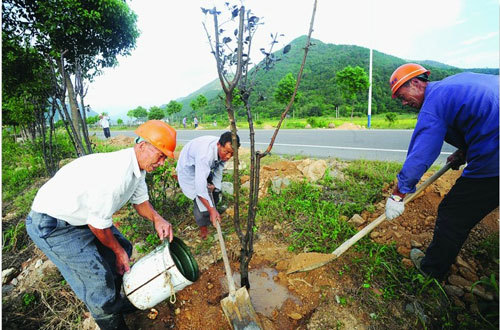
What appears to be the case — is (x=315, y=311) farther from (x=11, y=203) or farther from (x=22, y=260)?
(x=11, y=203)

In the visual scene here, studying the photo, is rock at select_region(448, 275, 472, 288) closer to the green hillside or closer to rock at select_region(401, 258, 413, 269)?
rock at select_region(401, 258, 413, 269)

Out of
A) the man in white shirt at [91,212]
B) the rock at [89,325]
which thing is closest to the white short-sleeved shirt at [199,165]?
the man in white shirt at [91,212]

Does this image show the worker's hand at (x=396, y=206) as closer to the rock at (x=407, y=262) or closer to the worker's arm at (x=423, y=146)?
the worker's arm at (x=423, y=146)

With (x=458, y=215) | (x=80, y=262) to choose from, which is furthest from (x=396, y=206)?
(x=80, y=262)

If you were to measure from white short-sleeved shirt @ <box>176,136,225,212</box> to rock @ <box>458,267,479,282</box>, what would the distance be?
2.48 meters

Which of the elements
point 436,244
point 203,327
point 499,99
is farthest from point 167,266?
point 499,99

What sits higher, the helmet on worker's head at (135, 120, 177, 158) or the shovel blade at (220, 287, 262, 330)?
the helmet on worker's head at (135, 120, 177, 158)

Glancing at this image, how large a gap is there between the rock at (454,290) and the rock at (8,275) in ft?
15.7

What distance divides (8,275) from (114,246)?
94.0 inches

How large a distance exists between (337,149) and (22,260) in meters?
7.23

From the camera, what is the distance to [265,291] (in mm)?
2396

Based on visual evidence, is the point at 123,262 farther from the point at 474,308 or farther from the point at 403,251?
the point at 474,308

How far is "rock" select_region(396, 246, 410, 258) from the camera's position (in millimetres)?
2528

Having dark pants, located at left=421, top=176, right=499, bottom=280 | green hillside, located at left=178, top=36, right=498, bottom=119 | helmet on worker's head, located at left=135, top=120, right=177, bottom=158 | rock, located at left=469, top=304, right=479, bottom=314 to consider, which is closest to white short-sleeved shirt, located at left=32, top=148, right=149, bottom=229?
helmet on worker's head, located at left=135, top=120, right=177, bottom=158
